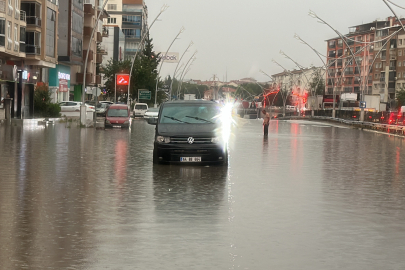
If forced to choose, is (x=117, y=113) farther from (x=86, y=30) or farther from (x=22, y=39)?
(x=86, y=30)

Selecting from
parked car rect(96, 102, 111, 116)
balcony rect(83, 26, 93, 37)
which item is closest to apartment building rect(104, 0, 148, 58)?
balcony rect(83, 26, 93, 37)

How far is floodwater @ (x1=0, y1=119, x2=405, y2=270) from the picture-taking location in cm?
786

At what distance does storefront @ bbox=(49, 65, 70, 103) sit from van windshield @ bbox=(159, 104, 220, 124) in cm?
5705

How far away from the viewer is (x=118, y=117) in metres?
51.5

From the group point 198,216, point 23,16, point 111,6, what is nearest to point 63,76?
point 23,16

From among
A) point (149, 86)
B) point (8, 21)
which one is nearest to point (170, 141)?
point (8, 21)

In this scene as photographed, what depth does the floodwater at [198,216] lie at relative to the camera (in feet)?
25.8

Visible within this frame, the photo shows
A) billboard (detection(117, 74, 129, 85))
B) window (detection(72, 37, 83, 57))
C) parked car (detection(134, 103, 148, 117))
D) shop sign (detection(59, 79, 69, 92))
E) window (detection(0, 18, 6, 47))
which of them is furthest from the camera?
parked car (detection(134, 103, 148, 117))

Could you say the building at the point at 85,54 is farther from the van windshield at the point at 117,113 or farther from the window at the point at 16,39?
the van windshield at the point at 117,113

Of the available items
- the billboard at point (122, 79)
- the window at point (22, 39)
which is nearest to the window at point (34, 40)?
the window at point (22, 39)

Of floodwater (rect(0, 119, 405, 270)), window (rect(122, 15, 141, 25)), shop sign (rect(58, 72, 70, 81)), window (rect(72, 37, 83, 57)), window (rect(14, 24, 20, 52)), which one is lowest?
floodwater (rect(0, 119, 405, 270))

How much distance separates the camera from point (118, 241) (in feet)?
28.6

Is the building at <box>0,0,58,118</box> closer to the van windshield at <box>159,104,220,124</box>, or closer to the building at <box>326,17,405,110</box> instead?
the van windshield at <box>159,104,220,124</box>

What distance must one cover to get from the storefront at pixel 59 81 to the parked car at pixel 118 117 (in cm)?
2491
